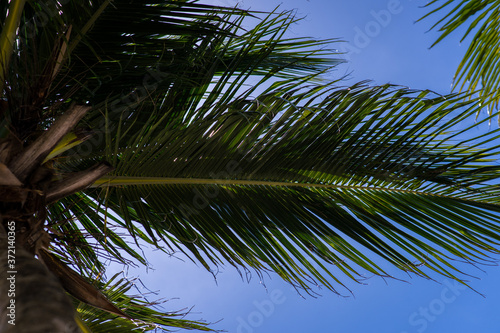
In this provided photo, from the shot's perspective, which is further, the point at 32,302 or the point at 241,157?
the point at 241,157

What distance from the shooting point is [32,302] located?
93 centimetres

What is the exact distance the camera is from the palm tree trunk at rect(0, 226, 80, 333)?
89cm

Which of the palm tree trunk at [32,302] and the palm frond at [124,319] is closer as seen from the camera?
the palm tree trunk at [32,302]

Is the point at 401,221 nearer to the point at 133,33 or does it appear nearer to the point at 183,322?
the point at 183,322

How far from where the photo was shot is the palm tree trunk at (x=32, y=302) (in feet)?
2.93

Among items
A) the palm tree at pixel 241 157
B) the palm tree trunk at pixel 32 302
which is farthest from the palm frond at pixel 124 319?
the palm tree trunk at pixel 32 302

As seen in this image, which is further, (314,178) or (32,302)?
(314,178)

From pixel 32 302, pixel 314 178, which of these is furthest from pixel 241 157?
pixel 32 302

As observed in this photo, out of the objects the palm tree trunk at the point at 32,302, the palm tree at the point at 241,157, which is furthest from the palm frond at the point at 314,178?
the palm tree trunk at the point at 32,302

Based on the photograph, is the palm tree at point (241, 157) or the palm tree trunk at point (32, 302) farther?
the palm tree at point (241, 157)

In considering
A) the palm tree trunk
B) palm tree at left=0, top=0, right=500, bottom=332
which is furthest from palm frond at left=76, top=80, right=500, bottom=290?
the palm tree trunk

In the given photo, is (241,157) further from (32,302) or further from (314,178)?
(32,302)

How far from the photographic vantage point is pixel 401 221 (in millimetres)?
1903

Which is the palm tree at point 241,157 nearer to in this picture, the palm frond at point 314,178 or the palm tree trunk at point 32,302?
the palm frond at point 314,178
